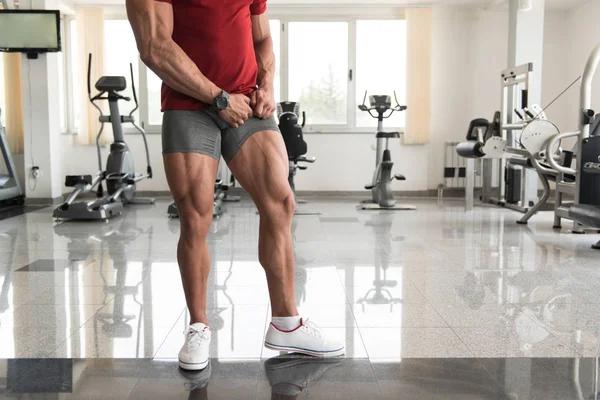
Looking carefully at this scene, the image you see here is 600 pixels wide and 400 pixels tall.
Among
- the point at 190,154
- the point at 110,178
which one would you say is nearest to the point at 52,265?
the point at 190,154

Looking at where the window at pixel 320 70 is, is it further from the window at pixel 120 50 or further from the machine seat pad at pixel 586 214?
the machine seat pad at pixel 586 214

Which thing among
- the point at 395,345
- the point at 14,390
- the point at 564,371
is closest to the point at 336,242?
the point at 395,345

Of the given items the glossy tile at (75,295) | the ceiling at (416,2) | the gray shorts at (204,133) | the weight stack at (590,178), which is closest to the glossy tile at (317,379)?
the gray shorts at (204,133)

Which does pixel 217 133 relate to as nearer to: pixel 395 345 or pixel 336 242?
pixel 395 345

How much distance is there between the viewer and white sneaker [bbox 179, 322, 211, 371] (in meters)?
1.83

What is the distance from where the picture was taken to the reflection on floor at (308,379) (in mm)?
1667

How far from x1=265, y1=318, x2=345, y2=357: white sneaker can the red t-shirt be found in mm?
749

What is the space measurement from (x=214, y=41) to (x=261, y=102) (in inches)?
8.7

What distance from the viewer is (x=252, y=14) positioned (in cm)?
195

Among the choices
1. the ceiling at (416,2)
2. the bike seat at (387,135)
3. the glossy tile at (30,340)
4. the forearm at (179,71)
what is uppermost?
the ceiling at (416,2)

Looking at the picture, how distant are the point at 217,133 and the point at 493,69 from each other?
23.0 ft

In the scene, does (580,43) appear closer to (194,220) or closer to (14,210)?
(14,210)

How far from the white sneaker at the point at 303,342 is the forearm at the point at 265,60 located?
773mm

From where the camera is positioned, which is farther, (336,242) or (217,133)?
(336,242)
